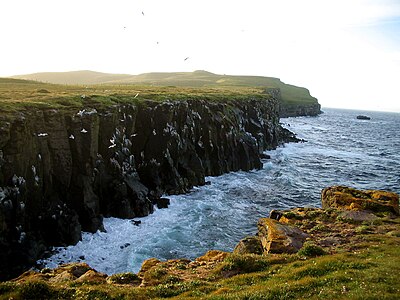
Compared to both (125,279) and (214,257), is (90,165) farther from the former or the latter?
(125,279)

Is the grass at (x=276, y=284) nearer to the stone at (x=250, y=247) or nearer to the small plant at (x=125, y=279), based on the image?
the small plant at (x=125, y=279)

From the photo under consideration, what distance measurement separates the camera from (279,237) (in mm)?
25844

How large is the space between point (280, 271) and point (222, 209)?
31.0 m

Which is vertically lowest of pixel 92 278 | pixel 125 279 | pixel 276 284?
pixel 125 279

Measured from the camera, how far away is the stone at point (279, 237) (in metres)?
24.5

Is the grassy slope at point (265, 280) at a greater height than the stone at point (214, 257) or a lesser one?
greater

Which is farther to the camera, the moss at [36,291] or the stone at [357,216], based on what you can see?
the stone at [357,216]

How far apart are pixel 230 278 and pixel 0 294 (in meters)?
11.7

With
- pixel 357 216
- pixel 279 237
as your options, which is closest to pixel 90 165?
pixel 279 237

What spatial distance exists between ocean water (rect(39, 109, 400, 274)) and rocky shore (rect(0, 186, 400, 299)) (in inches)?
436

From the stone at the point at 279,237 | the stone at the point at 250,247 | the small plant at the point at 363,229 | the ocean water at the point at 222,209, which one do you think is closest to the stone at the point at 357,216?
the small plant at the point at 363,229

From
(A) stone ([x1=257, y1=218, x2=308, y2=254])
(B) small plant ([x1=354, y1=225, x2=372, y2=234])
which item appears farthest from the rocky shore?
(B) small plant ([x1=354, y1=225, x2=372, y2=234])

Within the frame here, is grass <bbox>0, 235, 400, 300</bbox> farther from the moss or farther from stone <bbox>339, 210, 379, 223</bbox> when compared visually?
stone <bbox>339, 210, 379, 223</bbox>

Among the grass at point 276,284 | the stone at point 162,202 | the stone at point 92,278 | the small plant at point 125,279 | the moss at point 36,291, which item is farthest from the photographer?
the stone at point 162,202
